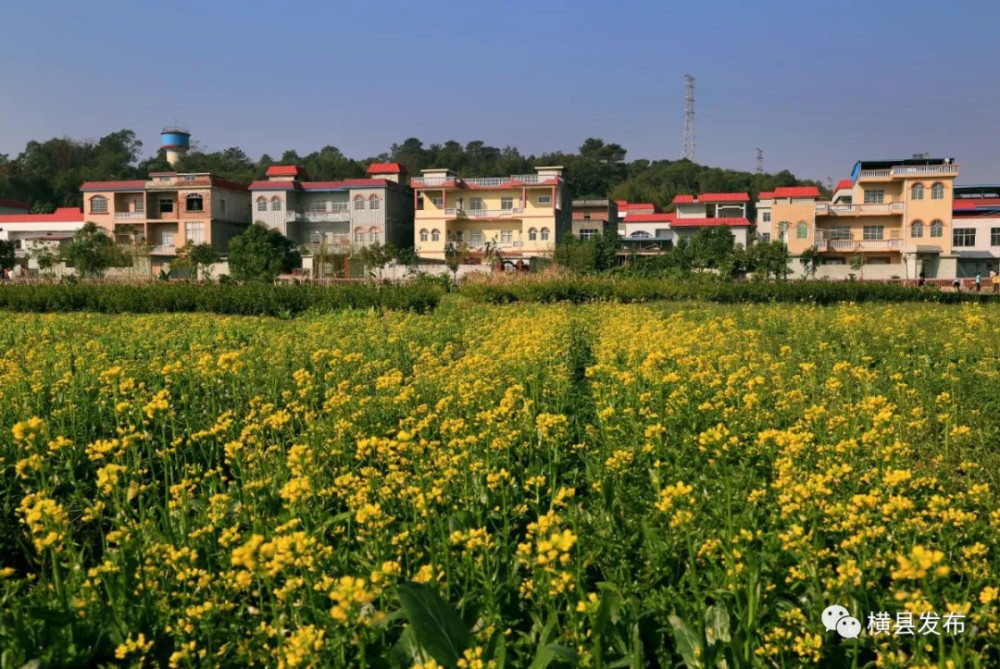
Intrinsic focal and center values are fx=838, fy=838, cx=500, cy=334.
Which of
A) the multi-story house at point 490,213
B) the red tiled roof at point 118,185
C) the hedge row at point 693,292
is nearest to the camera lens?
the hedge row at point 693,292

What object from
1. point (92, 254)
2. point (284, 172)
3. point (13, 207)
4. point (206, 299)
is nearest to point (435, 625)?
point (206, 299)

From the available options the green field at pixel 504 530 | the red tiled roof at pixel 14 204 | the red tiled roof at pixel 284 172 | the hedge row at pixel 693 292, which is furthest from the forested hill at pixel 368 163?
the green field at pixel 504 530

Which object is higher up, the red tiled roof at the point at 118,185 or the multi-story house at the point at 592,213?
the red tiled roof at the point at 118,185

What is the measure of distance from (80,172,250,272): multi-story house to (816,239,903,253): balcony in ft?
115

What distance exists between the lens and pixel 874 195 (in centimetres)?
4778

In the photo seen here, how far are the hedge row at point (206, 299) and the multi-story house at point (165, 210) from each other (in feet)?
102

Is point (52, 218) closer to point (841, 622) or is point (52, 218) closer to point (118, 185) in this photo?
point (118, 185)

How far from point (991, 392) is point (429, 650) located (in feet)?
17.7

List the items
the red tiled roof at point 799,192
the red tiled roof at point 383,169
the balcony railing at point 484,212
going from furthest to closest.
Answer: the red tiled roof at point 383,169 < the balcony railing at point 484,212 < the red tiled roof at point 799,192

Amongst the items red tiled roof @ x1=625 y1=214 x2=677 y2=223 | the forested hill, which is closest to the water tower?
the forested hill

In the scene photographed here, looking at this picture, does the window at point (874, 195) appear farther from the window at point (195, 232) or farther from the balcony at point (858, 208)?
the window at point (195, 232)

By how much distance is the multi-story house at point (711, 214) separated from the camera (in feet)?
160

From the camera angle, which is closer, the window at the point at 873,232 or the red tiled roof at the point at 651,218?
the window at the point at 873,232

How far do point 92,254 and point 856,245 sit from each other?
39.9m
